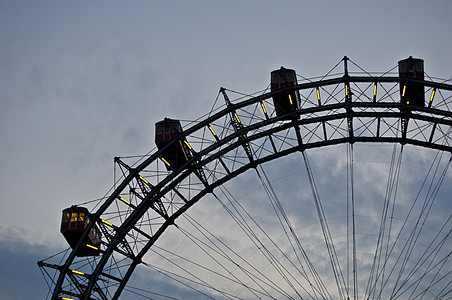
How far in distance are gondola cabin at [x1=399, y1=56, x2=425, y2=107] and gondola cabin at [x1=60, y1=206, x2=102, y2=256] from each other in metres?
19.4

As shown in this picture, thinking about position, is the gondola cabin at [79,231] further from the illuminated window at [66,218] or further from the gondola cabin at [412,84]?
the gondola cabin at [412,84]

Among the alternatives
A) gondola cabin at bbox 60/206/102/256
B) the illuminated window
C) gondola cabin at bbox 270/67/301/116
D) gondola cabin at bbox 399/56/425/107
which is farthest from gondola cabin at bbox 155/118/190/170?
gondola cabin at bbox 399/56/425/107

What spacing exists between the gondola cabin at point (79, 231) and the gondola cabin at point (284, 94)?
13.1 meters

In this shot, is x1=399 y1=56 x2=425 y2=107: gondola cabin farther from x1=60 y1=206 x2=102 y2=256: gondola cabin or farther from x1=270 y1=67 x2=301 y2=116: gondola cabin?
x1=60 y1=206 x2=102 y2=256: gondola cabin

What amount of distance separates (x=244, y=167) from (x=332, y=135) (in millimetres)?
5409

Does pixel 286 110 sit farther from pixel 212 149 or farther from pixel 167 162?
pixel 167 162

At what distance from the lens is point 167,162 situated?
112 feet

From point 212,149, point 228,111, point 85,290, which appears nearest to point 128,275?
point 85,290

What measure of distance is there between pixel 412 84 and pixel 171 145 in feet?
45.2

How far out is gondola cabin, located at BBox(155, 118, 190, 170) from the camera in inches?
1329

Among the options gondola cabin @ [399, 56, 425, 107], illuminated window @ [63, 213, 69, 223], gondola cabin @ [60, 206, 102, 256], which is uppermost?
gondola cabin @ [399, 56, 425, 107]

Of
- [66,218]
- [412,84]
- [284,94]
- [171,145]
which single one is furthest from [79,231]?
[412,84]

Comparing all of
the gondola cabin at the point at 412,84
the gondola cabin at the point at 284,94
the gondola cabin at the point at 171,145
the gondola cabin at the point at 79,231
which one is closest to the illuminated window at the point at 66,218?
the gondola cabin at the point at 79,231

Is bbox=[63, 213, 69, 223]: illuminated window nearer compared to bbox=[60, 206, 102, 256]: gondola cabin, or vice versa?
bbox=[60, 206, 102, 256]: gondola cabin
